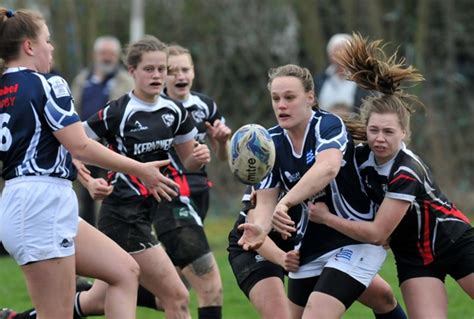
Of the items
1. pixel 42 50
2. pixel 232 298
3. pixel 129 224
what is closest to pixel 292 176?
Answer: pixel 129 224

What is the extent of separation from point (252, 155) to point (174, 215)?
1.80 m

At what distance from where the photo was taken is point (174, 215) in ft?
22.8

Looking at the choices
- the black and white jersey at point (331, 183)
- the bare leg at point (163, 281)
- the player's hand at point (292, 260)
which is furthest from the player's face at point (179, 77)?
the player's hand at point (292, 260)

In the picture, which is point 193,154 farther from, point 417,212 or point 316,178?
point 417,212

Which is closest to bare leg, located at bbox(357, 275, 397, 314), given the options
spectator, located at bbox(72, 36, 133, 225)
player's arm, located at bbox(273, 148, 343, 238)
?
player's arm, located at bbox(273, 148, 343, 238)

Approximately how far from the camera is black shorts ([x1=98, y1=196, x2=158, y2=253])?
624 centimetres

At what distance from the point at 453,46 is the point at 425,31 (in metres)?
0.54

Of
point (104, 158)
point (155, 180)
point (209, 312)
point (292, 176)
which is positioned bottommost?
point (209, 312)

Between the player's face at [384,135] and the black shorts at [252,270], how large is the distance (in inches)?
33.3

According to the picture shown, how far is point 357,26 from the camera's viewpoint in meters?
15.0

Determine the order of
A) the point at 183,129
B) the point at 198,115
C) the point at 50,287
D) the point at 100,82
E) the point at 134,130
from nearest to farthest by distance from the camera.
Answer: the point at 50,287 → the point at 134,130 → the point at 183,129 → the point at 198,115 → the point at 100,82

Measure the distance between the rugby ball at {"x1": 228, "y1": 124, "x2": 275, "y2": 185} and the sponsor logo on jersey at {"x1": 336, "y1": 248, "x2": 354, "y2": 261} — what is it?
0.59m

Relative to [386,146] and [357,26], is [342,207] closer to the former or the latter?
[386,146]

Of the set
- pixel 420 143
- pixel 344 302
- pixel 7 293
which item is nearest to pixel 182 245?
pixel 344 302
